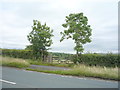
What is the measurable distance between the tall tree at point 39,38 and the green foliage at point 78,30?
3033 mm

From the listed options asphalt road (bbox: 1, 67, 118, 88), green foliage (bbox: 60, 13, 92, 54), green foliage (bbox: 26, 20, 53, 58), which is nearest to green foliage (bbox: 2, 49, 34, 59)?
green foliage (bbox: 26, 20, 53, 58)

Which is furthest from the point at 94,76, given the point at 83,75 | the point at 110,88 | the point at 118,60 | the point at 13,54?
the point at 13,54

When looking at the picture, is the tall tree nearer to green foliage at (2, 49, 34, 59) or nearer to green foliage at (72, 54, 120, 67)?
green foliage at (2, 49, 34, 59)

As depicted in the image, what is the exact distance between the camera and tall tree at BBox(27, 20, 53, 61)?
68.0ft

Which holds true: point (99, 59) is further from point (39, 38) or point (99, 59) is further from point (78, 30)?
point (39, 38)

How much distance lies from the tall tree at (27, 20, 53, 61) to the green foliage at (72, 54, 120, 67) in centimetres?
563

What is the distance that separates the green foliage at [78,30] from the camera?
18.9 meters

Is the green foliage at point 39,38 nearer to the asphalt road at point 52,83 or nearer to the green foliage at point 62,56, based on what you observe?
the green foliage at point 62,56

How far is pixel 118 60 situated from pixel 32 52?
13309 millimetres

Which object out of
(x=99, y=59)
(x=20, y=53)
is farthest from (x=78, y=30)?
(x=20, y=53)

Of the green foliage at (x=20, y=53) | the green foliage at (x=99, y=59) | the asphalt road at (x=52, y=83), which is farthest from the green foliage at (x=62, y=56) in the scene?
the asphalt road at (x=52, y=83)

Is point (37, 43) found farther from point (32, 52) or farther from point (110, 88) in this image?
point (110, 88)

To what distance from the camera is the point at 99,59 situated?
16438mm

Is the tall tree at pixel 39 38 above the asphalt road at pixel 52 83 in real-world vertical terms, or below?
above
